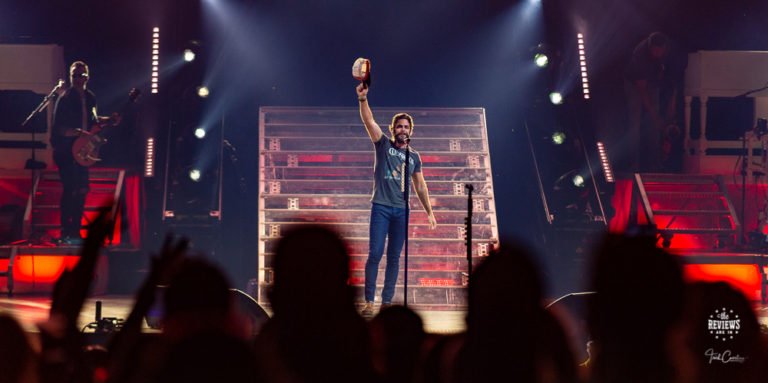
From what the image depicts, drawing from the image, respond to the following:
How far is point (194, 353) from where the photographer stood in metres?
1.90

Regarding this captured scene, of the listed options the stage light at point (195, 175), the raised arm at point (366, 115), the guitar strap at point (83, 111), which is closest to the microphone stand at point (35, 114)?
the guitar strap at point (83, 111)

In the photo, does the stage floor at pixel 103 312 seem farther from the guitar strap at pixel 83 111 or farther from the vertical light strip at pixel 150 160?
the guitar strap at pixel 83 111

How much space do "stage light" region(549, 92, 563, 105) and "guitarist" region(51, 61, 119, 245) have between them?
20.3ft

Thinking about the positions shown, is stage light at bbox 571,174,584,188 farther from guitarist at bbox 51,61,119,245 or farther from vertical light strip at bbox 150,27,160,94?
guitarist at bbox 51,61,119,245

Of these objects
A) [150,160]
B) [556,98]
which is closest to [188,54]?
[150,160]

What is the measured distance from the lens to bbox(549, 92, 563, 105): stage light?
13.4m

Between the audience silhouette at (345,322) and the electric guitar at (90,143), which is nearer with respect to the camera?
the audience silhouette at (345,322)

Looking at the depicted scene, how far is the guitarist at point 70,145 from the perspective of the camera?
1196 centimetres

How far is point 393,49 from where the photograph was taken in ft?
50.4

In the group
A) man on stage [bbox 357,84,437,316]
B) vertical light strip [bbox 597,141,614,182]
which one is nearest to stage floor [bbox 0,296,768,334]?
man on stage [bbox 357,84,437,316]

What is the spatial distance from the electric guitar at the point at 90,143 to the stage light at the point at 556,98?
563cm

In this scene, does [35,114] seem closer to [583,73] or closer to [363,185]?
[363,185]

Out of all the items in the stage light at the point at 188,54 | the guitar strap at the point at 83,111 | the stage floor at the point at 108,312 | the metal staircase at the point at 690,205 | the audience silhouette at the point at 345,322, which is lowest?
the stage floor at the point at 108,312

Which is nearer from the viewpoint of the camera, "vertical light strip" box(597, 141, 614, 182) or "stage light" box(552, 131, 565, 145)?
"vertical light strip" box(597, 141, 614, 182)
